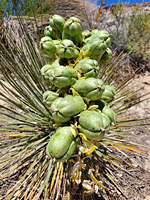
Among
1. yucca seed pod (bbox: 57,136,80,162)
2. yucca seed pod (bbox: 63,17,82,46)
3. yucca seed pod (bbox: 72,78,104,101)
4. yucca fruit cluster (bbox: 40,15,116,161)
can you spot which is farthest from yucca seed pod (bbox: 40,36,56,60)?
yucca seed pod (bbox: 57,136,80,162)

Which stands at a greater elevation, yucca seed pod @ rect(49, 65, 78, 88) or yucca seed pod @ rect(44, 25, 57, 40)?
yucca seed pod @ rect(44, 25, 57, 40)

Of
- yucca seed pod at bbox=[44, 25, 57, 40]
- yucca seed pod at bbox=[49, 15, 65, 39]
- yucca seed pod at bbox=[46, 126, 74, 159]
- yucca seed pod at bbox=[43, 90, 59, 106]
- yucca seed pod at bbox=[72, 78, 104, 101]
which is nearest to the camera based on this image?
yucca seed pod at bbox=[46, 126, 74, 159]

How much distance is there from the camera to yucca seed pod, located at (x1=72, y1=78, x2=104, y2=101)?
3.30ft

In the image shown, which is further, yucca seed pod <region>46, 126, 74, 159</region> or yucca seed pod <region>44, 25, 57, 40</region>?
yucca seed pod <region>44, 25, 57, 40</region>

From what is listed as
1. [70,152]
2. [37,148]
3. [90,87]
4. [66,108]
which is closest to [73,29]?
[90,87]

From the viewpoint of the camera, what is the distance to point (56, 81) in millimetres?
1049

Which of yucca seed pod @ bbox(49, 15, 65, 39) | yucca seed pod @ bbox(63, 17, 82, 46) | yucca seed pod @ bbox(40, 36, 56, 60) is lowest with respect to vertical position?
yucca seed pod @ bbox(40, 36, 56, 60)

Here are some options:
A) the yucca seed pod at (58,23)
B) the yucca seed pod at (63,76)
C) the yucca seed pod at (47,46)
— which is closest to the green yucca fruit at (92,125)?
the yucca seed pod at (63,76)

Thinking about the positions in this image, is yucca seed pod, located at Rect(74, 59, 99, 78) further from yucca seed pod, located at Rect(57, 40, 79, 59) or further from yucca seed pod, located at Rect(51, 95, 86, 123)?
yucca seed pod, located at Rect(51, 95, 86, 123)

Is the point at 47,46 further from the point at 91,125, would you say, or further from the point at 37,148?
the point at 37,148

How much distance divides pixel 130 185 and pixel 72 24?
6.00 feet

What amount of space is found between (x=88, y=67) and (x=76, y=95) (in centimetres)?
22

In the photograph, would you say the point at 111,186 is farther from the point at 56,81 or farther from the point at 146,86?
the point at 146,86

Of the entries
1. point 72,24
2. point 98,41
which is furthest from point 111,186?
point 72,24
